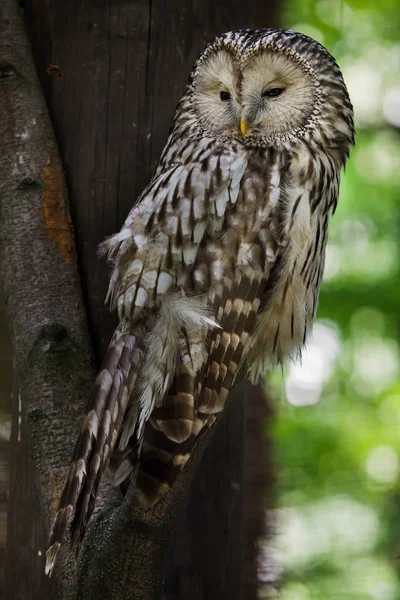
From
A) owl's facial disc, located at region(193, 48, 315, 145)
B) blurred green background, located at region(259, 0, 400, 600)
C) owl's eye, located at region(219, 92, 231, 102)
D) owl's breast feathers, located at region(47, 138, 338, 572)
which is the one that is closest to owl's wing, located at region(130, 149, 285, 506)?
owl's breast feathers, located at region(47, 138, 338, 572)

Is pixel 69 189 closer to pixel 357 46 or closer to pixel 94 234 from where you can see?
pixel 94 234

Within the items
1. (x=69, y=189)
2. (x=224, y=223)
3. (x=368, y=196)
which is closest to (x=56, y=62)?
(x=69, y=189)

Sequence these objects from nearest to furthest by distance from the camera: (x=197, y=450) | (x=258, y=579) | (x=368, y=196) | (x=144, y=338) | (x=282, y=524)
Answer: (x=197, y=450) → (x=144, y=338) → (x=258, y=579) → (x=282, y=524) → (x=368, y=196)

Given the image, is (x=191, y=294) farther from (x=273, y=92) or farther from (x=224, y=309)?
(x=273, y=92)

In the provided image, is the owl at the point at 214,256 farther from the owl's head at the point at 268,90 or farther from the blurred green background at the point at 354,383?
the blurred green background at the point at 354,383

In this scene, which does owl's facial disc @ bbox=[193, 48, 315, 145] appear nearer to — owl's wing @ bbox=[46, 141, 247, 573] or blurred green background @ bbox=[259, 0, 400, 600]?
owl's wing @ bbox=[46, 141, 247, 573]

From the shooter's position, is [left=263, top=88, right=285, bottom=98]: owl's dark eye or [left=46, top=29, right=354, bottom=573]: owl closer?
[left=46, top=29, right=354, bottom=573]: owl

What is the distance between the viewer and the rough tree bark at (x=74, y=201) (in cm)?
222

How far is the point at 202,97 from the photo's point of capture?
95.0 inches

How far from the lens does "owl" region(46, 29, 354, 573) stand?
2.07 meters

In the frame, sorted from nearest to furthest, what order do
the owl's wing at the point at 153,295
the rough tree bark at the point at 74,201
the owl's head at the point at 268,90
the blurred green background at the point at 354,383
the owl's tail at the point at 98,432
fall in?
1. the owl's tail at the point at 98,432
2. the owl's wing at the point at 153,295
3. the rough tree bark at the point at 74,201
4. the owl's head at the point at 268,90
5. the blurred green background at the point at 354,383

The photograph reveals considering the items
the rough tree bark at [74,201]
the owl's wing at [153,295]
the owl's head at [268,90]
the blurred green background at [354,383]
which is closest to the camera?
the owl's wing at [153,295]

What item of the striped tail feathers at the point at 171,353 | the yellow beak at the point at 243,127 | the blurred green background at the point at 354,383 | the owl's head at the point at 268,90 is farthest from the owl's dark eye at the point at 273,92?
the blurred green background at the point at 354,383

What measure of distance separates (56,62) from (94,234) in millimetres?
461
